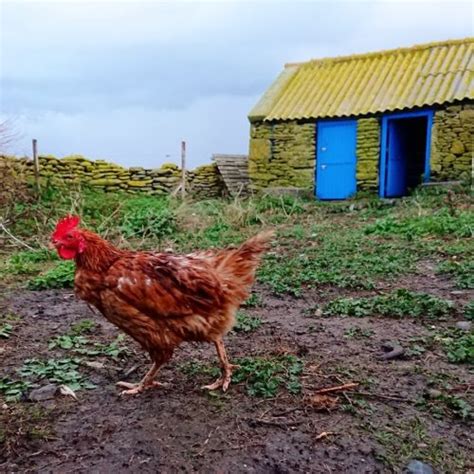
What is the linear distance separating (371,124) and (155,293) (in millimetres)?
13604

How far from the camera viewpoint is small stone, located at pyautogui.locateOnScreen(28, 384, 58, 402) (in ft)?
10.3

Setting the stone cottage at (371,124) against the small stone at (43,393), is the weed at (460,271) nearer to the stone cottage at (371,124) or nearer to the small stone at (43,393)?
the small stone at (43,393)

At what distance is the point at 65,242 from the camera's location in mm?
3117

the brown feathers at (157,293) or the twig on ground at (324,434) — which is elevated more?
the brown feathers at (157,293)

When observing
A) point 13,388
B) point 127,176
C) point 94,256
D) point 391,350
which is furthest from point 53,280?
point 127,176

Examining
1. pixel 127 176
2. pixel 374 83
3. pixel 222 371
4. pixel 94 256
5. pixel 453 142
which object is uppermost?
pixel 374 83

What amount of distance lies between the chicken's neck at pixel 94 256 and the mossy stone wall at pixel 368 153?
43.9 ft

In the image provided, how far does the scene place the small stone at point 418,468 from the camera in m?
2.39

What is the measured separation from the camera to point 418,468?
7.91ft

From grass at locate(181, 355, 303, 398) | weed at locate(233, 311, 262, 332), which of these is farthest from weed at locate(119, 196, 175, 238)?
grass at locate(181, 355, 303, 398)

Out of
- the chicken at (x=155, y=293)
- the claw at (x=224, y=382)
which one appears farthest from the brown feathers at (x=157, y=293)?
the claw at (x=224, y=382)

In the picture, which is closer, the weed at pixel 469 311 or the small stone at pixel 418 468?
the small stone at pixel 418 468

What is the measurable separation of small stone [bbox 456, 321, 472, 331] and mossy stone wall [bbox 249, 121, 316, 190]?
12129 mm

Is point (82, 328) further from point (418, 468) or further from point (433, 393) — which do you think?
point (418, 468)
